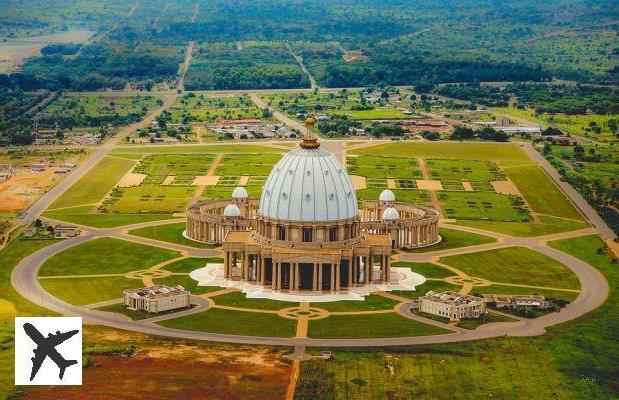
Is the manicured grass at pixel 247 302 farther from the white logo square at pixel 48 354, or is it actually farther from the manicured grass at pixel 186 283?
the white logo square at pixel 48 354

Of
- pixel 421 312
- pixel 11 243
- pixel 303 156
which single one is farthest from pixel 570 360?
pixel 11 243

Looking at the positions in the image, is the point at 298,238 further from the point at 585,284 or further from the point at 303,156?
the point at 585,284

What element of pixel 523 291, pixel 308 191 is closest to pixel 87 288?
pixel 308 191

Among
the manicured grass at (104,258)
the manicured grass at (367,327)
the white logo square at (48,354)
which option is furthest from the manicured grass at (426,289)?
the white logo square at (48,354)

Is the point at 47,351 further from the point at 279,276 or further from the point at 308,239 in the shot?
the point at 308,239

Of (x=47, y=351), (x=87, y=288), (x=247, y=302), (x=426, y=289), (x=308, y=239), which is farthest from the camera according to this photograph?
(x=308, y=239)

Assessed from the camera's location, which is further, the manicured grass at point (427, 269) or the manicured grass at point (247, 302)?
the manicured grass at point (427, 269)
